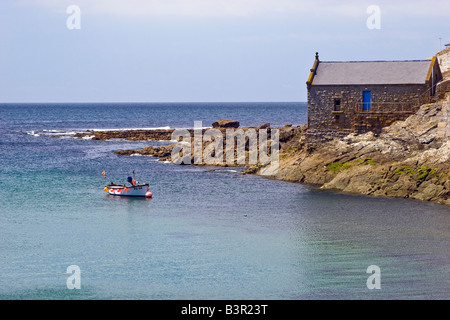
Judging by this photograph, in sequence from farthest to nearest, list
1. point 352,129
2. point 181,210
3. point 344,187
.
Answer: point 352,129, point 344,187, point 181,210

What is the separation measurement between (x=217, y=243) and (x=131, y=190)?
14.8 metres

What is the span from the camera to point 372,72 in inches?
2023

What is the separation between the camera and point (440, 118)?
45562 millimetres

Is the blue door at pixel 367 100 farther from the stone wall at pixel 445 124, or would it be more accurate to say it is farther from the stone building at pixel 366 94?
the stone wall at pixel 445 124

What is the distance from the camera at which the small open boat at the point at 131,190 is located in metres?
45.2

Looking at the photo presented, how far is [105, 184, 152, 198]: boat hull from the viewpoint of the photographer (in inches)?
1778

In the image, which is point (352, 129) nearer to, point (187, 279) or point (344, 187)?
point (344, 187)

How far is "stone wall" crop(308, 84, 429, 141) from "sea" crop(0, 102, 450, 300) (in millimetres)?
6228

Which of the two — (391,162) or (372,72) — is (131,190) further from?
(372,72)

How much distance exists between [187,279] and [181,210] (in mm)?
13768

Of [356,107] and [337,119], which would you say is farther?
[337,119]

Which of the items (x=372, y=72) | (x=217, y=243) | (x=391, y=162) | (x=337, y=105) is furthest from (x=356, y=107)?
(x=217, y=243)
